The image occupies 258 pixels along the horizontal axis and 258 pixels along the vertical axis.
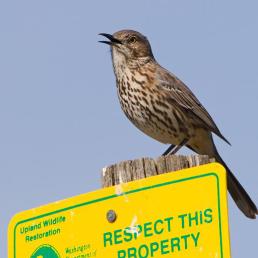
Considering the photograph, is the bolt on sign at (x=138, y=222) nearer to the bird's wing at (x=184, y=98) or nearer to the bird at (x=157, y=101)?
the bird at (x=157, y=101)

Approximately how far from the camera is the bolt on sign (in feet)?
11.4

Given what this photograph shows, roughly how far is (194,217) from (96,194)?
0.70 m

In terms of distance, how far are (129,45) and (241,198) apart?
8.69ft

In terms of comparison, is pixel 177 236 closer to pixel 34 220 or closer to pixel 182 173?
pixel 182 173

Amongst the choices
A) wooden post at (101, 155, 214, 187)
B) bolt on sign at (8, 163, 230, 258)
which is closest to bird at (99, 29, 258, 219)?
wooden post at (101, 155, 214, 187)

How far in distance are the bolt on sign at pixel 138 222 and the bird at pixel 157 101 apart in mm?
3361

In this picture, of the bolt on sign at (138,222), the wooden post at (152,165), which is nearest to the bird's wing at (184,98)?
the wooden post at (152,165)

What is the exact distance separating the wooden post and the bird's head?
3.92 m

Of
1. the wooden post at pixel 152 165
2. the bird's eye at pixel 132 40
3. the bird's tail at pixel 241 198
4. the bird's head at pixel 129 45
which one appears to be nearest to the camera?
the wooden post at pixel 152 165

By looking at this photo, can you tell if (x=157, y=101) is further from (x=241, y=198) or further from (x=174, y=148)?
(x=241, y=198)

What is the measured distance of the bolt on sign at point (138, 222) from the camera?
11.4 ft

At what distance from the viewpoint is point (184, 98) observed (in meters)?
8.19

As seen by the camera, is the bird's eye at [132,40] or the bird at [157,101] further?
the bird's eye at [132,40]

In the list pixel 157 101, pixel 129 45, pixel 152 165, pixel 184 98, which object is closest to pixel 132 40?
pixel 129 45
